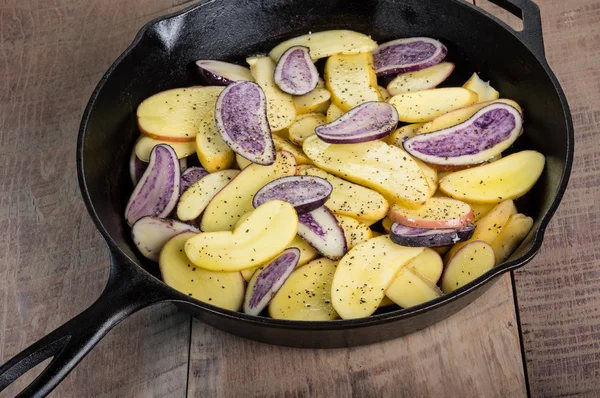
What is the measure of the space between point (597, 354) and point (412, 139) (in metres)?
0.48

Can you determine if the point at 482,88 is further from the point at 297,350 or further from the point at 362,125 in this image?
the point at 297,350

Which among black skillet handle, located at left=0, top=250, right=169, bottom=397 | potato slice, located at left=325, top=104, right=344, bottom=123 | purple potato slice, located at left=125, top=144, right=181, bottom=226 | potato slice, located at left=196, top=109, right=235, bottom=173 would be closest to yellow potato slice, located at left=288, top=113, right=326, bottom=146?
potato slice, located at left=325, top=104, right=344, bottom=123

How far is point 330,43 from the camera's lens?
1.50 metres

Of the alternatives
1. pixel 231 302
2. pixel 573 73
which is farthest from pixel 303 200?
pixel 573 73

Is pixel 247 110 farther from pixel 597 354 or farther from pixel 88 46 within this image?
pixel 597 354

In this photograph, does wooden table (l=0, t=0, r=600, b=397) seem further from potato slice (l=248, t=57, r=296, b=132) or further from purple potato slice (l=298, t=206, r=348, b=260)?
potato slice (l=248, t=57, r=296, b=132)

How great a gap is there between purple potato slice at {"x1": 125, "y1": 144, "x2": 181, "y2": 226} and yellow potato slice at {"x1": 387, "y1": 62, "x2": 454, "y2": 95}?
47cm

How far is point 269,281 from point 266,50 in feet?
2.05

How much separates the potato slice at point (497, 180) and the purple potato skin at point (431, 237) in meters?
0.10

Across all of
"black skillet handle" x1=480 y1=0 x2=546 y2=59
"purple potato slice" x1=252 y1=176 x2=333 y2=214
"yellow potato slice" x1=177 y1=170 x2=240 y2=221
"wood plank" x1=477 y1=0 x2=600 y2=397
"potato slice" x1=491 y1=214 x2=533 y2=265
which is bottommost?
"wood plank" x1=477 y1=0 x2=600 y2=397

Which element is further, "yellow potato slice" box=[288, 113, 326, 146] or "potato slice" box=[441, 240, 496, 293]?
"yellow potato slice" box=[288, 113, 326, 146]

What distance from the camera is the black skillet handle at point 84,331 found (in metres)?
0.93

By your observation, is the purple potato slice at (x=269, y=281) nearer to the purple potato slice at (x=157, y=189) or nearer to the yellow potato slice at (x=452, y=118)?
the purple potato slice at (x=157, y=189)

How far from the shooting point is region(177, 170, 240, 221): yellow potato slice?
127 cm
